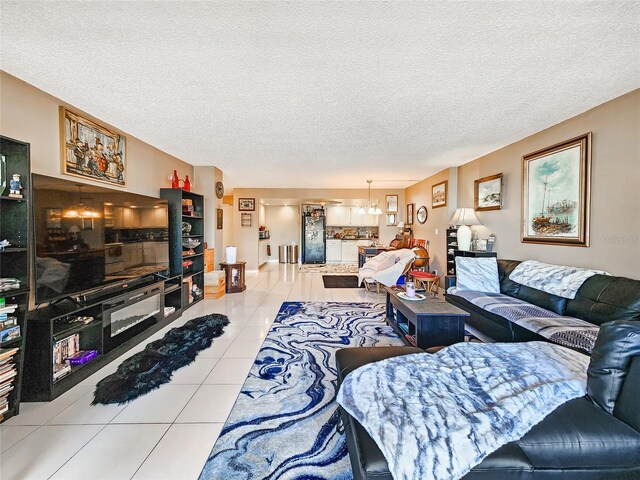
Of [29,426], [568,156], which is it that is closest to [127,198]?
[29,426]

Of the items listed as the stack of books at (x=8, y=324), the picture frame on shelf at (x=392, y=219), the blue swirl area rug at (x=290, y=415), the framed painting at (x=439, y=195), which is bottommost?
the blue swirl area rug at (x=290, y=415)

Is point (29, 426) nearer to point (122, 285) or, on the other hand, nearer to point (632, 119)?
point (122, 285)

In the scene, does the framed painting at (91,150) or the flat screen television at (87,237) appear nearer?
the flat screen television at (87,237)

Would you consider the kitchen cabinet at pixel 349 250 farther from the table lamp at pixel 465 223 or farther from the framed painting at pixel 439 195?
the table lamp at pixel 465 223

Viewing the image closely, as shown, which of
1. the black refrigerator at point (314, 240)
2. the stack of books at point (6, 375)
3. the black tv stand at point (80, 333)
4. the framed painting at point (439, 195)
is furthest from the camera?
the black refrigerator at point (314, 240)

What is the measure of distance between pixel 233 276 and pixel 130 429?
11.9 ft

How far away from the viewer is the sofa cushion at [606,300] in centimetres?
204

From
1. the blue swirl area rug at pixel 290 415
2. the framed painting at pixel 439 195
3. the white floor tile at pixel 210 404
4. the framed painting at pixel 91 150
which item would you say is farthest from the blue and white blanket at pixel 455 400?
the framed painting at pixel 439 195

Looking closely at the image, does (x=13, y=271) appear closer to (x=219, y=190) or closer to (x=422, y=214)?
(x=219, y=190)

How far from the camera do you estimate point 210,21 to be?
151cm

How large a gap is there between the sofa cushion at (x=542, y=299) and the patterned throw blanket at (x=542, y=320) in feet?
0.20

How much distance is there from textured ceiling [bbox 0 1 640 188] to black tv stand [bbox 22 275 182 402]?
1.82 m

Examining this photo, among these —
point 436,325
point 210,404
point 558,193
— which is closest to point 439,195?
point 558,193

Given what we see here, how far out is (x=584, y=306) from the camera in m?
2.36
